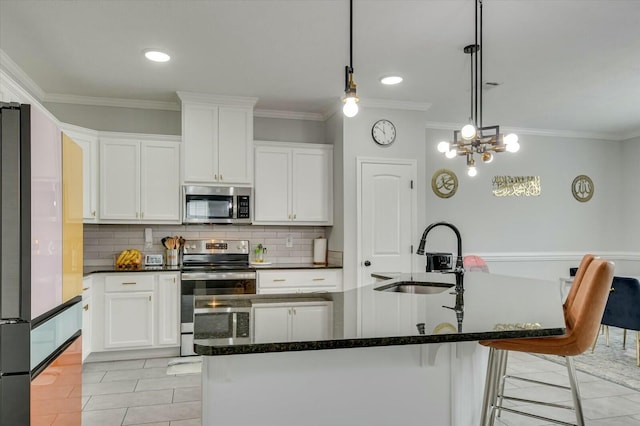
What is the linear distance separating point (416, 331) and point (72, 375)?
178 centimetres

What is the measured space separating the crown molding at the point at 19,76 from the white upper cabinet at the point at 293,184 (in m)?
2.12

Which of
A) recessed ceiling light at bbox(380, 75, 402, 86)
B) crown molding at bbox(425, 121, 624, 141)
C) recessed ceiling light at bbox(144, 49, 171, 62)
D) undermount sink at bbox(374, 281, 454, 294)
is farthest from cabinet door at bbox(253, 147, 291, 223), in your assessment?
undermount sink at bbox(374, 281, 454, 294)

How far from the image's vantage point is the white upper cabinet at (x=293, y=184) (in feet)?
16.3

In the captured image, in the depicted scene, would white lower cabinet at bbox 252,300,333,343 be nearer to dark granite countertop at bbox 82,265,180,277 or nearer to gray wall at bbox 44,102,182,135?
dark granite countertop at bbox 82,265,180,277

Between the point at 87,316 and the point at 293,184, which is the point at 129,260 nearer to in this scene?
the point at 87,316

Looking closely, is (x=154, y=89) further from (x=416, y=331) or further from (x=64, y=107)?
(x=416, y=331)

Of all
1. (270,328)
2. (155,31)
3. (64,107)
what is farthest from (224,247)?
(270,328)

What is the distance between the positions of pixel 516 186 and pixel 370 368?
17.4ft

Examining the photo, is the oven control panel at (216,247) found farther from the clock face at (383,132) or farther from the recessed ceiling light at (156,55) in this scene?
the recessed ceiling light at (156,55)

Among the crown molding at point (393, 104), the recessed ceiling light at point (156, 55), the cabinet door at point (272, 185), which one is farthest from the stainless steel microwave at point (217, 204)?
the crown molding at point (393, 104)

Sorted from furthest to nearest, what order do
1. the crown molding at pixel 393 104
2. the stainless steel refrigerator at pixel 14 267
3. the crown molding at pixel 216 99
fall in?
the crown molding at pixel 393 104 → the crown molding at pixel 216 99 → the stainless steel refrigerator at pixel 14 267

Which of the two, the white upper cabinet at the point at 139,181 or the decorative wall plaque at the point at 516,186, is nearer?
the white upper cabinet at the point at 139,181

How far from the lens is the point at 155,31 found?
3201 millimetres

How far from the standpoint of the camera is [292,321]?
5.45ft
